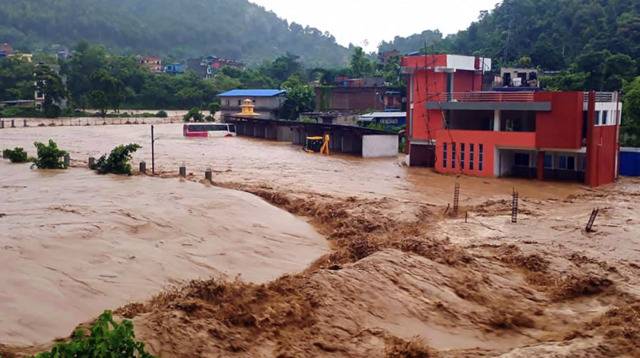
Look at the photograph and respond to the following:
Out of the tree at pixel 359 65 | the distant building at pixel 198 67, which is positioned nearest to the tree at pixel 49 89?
the tree at pixel 359 65

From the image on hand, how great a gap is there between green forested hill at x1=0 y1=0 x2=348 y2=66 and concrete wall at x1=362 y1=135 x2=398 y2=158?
91.8 m

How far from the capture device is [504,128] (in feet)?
93.0

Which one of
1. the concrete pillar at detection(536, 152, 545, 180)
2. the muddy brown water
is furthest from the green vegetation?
the muddy brown water

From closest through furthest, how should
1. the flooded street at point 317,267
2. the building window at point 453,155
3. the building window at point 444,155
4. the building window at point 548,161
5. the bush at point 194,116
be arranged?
1. the flooded street at point 317,267
2. the building window at point 548,161
3. the building window at point 453,155
4. the building window at point 444,155
5. the bush at point 194,116

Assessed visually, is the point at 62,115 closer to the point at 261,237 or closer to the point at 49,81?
the point at 49,81

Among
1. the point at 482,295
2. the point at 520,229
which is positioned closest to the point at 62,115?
the point at 520,229

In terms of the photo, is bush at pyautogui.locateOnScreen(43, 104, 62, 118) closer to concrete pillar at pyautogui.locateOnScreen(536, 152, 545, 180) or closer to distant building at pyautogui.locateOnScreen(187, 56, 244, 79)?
distant building at pyautogui.locateOnScreen(187, 56, 244, 79)

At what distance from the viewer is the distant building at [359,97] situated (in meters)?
52.5

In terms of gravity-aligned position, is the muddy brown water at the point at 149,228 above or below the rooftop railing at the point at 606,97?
below

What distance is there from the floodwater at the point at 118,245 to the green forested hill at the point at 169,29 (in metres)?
102

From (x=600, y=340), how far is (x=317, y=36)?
177 metres

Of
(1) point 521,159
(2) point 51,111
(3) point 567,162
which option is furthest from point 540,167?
(2) point 51,111

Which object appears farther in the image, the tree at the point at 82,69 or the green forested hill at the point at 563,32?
the tree at the point at 82,69

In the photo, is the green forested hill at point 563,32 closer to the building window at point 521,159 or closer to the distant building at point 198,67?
the building window at point 521,159
